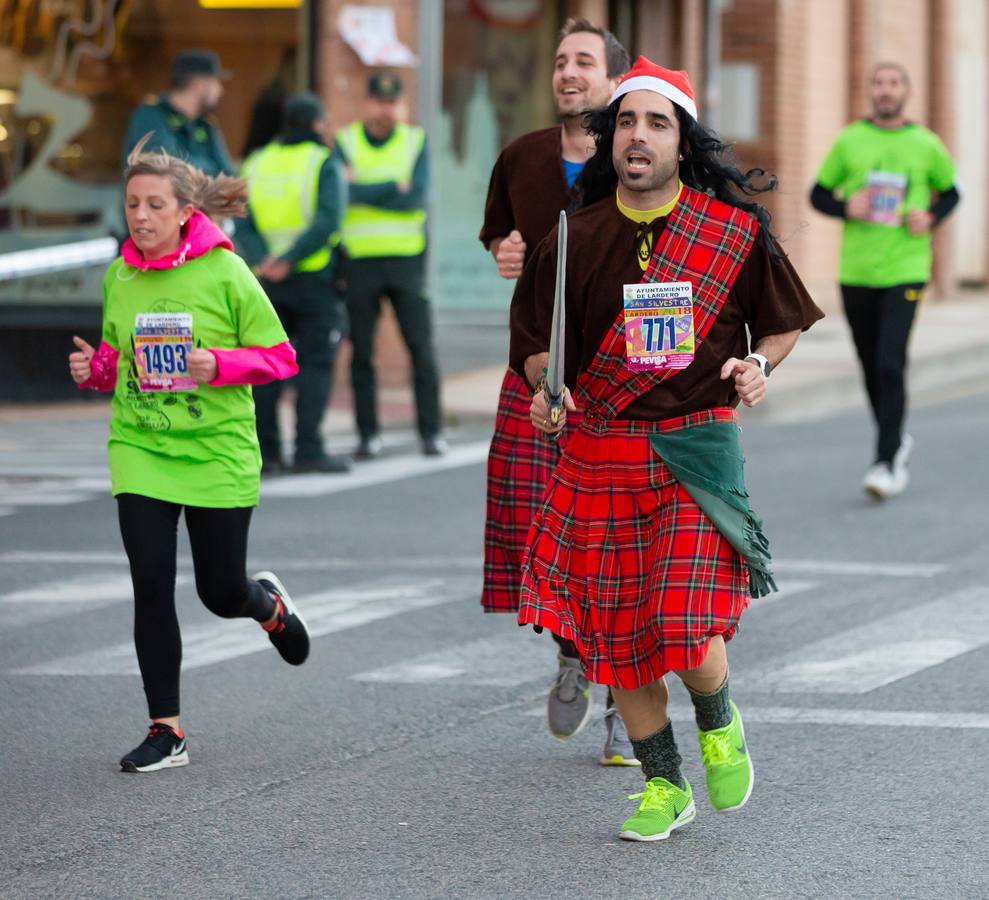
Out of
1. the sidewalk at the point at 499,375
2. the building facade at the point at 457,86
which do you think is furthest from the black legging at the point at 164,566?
the sidewalk at the point at 499,375

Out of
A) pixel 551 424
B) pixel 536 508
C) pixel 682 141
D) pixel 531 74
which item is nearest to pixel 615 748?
pixel 536 508

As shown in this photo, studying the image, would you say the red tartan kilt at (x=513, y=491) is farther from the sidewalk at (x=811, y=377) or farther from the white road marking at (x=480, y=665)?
the sidewalk at (x=811, y=377)

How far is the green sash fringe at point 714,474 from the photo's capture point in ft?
16.3

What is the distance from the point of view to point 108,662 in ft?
23.6

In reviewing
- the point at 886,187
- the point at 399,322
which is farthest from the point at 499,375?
the point at 886,187

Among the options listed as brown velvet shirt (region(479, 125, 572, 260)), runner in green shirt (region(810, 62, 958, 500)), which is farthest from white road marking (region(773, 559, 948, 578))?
brown velvet shirt (region(479, 125, 572, 260))

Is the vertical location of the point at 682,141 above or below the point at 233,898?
above

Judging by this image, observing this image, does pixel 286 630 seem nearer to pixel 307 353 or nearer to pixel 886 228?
pixel 886 228

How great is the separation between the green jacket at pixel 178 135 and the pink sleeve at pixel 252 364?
521 cm

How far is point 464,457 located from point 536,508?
20.9ft

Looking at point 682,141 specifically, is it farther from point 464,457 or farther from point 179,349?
point 464,457

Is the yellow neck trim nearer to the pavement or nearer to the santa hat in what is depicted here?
the santa hat

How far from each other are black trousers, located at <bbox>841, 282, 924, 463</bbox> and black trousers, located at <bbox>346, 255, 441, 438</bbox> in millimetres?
2627

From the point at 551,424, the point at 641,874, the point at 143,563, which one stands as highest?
the point at 551,424
